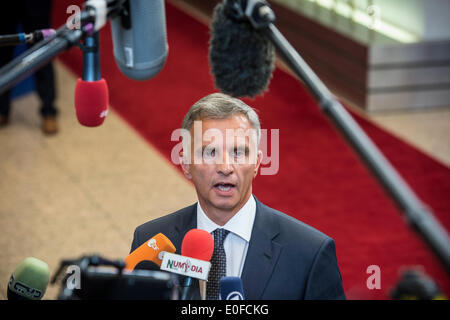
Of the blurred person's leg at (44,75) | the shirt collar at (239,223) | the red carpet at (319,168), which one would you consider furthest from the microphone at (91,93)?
the blurred person's leg at (44,75)

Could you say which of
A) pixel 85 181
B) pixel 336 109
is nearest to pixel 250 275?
pixel 336 109

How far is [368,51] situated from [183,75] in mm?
1760

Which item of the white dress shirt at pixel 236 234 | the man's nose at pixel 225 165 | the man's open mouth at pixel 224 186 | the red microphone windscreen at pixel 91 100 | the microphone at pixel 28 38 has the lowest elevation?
the white dress shirt at pixel 236 234

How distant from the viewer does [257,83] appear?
1.56 m

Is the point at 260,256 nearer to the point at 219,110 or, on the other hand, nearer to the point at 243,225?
the point at 243,225

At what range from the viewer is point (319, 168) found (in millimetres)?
4660

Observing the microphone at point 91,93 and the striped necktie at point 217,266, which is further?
the striped necktie at point 217,266

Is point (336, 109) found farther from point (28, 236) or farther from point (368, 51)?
point (368, 51)

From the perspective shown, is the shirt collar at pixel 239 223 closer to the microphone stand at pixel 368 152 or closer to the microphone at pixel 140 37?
the microphone at pixel 140 37

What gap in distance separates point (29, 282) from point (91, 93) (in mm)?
439

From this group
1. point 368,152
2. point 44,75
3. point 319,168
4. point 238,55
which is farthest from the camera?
point 44,75

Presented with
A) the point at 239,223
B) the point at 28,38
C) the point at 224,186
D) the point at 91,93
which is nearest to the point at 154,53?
the point at 91,93

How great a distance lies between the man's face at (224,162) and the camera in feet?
5.51

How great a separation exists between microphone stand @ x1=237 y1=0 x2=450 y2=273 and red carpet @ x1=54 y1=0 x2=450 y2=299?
1664 mm
